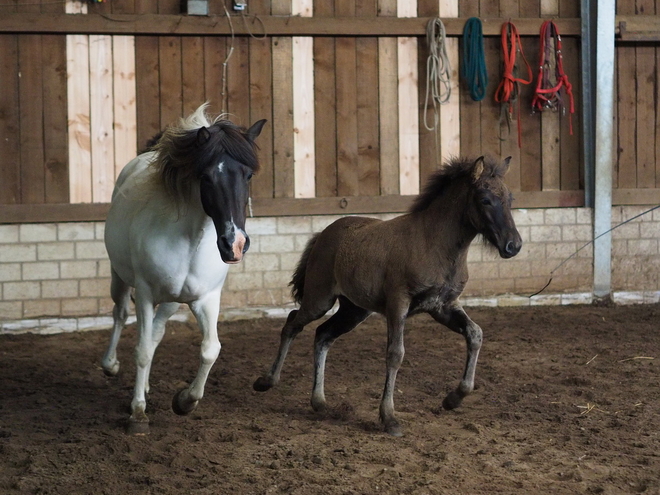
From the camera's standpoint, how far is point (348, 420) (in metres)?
4.67

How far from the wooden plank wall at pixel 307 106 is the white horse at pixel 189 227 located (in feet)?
10.4

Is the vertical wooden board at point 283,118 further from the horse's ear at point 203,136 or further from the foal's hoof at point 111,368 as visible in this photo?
the horse's ear at point 203,136

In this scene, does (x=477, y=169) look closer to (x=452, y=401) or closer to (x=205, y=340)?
(x=452, y=401)

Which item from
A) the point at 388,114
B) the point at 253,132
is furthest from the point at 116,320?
the point at 388,114

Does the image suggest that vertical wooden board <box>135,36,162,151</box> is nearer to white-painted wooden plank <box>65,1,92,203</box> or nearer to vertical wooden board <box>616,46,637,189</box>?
white-painted wooden plank <box>65,1,92,203</box>

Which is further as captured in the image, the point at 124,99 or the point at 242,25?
the point at 242,25

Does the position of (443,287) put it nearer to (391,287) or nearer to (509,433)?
(391,287)

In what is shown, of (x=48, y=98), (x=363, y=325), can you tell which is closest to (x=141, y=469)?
(x=363, y=325)

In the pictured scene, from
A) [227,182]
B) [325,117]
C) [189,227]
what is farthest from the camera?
[325,117]

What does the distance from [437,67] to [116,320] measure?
4191 millimetres

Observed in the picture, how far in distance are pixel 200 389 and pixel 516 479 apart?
1.78 meters

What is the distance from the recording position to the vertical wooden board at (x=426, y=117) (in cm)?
834

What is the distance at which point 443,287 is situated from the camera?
4.53 metres

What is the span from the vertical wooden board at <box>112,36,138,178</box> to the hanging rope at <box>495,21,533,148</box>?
3576 mm
